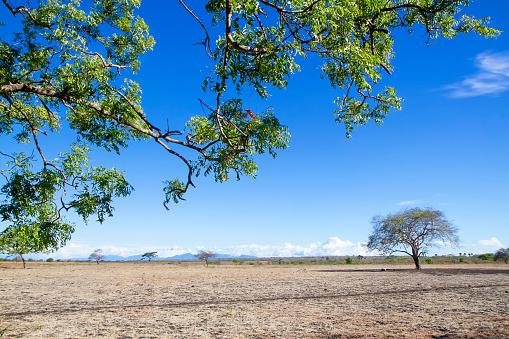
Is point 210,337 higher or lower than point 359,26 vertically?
lower

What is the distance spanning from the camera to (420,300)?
41.2 feet

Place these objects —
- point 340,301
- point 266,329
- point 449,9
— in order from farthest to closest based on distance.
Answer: point 340,301 < point 266,329 < point 449,9

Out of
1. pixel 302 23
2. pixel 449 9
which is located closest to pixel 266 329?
pixel 302 23

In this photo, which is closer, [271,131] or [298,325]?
[271,131]

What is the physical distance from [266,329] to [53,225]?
248 inches

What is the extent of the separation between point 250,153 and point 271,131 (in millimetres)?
1146

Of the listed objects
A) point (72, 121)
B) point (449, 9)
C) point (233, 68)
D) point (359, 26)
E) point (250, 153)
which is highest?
point (449, 9)

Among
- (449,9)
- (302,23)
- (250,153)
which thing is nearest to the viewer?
(302,23)

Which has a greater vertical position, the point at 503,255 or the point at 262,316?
the point at 262,316

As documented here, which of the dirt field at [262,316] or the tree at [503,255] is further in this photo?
the tree at [503,255]

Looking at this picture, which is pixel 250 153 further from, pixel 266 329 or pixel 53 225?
pixel 53 225

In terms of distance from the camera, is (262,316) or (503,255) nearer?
(262,316)

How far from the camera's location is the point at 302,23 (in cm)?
549

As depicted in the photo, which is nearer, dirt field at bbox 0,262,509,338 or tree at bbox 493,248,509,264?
dirt field at bbox 0,262,509,338
